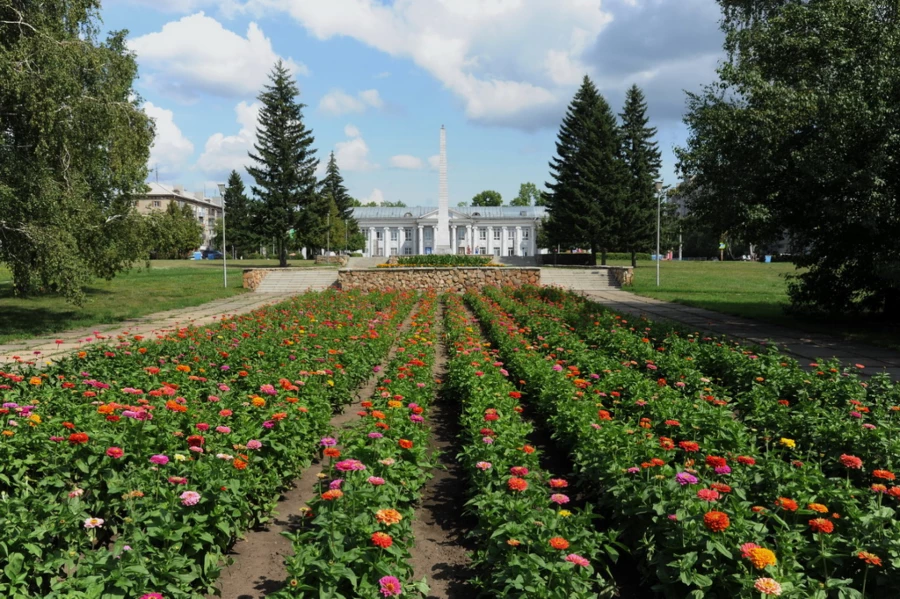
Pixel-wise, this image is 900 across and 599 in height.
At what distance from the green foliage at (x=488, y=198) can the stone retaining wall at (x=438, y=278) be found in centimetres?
10902

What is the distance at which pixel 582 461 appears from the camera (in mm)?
3785

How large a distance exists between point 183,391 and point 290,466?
155 cm

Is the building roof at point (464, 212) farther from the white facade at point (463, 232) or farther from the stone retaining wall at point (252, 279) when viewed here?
the stone retaining wall at point (252, 279)

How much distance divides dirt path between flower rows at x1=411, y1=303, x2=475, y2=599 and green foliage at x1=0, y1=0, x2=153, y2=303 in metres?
10.2

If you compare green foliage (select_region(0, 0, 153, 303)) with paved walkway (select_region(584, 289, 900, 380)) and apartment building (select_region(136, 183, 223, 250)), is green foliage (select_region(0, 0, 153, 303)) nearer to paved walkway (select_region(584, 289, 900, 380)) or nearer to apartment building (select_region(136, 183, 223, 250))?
paved walkway (select_region(584, 289, 900, 380))

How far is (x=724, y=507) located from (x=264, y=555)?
2.39 meters

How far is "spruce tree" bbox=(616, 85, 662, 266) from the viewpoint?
139 feet

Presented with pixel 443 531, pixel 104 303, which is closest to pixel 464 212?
pixel 104 303

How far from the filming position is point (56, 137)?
12.5m

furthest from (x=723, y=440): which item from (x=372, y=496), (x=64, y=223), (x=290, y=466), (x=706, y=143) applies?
(x=64, y=223)

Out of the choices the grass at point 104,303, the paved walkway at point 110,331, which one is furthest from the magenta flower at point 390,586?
the grass at point 104,303

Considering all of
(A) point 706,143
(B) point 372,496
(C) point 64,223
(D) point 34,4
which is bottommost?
(B) point 372,496

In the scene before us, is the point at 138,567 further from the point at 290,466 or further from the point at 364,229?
the point at 364,229

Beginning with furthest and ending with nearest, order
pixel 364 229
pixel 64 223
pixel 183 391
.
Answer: pixel 364 229
pixel 64 223
pixel 183 391
